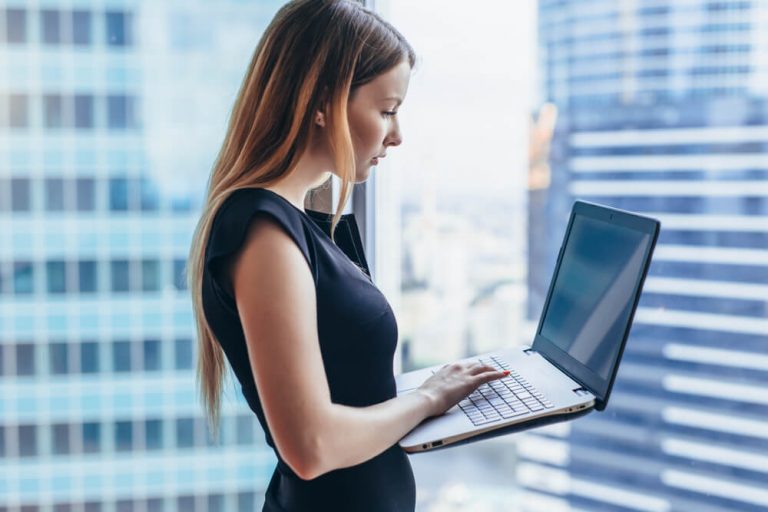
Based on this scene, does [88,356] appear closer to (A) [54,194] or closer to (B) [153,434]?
(B) [153,434]

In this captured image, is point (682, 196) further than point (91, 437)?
Yes

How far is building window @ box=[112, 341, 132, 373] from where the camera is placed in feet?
5.38

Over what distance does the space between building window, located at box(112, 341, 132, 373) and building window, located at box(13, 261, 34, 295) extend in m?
0.23

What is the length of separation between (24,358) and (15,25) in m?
0.75

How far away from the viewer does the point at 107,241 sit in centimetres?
163

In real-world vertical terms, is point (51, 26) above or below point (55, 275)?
above

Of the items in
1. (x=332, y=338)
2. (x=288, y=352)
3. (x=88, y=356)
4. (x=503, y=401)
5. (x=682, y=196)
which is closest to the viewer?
(x=288, y=352)

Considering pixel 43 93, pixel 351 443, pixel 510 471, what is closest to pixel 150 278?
pixel 43 93

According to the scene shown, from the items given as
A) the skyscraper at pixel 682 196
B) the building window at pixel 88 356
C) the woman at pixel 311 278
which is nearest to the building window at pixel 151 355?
the building window at pixel 88 356

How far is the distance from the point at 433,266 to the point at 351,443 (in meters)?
1.19

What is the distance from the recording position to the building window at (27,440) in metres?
1.61

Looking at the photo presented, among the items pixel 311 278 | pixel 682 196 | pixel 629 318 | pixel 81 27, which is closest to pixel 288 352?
pixel 311 278

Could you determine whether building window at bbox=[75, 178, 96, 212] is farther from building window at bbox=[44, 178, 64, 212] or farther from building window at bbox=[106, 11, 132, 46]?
building window at bbox=[106, 11, 132, 46]

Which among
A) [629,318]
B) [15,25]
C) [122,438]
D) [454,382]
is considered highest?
[15,25]
